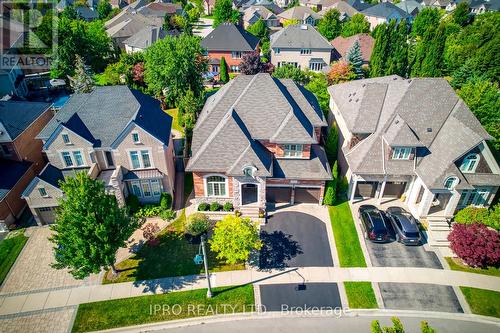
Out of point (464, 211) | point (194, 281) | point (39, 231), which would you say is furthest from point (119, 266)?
point (464, 211)

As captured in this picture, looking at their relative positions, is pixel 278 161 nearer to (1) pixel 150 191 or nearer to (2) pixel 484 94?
(1) pixel 150 191

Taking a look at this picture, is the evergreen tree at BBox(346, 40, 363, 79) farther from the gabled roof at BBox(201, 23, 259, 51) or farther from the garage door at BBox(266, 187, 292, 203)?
the garage door at BBox(266, 187, 292, 203)

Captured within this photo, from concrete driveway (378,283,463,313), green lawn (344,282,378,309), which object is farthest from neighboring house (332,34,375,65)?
green lawn (344,282,378,309)

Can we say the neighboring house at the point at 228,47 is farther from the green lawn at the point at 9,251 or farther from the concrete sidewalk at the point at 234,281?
the concrete sidewalk at the point at 234,281

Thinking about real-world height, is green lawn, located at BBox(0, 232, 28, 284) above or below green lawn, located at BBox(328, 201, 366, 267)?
below

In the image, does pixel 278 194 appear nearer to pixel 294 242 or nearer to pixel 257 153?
pixel 257 153

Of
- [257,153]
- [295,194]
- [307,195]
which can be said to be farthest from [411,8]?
[257,153]
